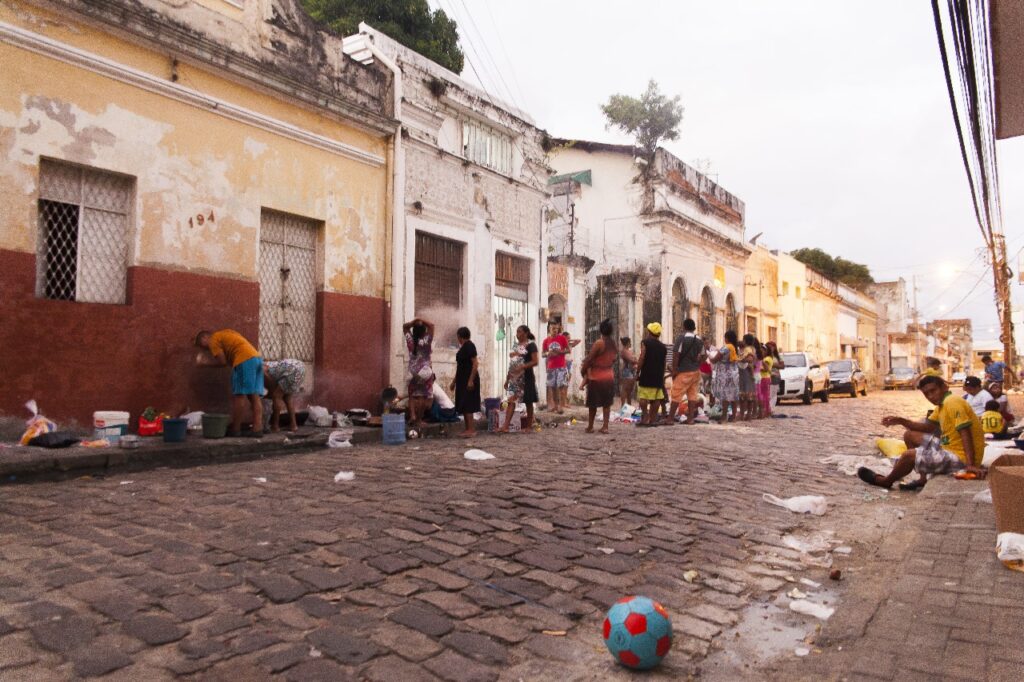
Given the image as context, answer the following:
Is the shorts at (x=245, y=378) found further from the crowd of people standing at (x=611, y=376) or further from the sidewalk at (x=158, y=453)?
the crowd of people standing at (x=611, y=376)

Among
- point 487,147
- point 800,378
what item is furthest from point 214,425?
point 800,378

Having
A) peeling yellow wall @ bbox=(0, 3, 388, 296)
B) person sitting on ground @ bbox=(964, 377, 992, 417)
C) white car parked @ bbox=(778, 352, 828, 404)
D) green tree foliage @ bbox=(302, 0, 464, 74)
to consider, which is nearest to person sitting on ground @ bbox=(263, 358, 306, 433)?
peeling yellow wall @ bbox=(0, 3, 388, 296)

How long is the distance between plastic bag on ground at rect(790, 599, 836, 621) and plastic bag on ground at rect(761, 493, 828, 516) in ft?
7.20

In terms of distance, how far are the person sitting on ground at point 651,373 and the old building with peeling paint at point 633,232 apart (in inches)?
357

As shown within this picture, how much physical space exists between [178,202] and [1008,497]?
30.0ft

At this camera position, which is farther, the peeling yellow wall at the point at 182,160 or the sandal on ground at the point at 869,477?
the peeling yellow wall at the point at 182,160

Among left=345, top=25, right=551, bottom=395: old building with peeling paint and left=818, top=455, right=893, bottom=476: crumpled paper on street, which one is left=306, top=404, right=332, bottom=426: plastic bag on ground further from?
left=818, top=455, right=893, bottom=476: crumpled paper on street

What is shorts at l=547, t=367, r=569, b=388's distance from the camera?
1419 cm

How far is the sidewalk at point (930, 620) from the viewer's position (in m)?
2.63

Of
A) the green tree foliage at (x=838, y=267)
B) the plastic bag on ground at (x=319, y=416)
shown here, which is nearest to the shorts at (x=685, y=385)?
the plastic bag on ground at (x=319, y=416)

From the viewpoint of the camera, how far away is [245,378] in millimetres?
8391

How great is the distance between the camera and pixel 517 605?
3.34m

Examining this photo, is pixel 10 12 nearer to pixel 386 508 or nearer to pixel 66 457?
pixel 66 457

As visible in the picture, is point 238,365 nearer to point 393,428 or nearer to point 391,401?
point 393,428
